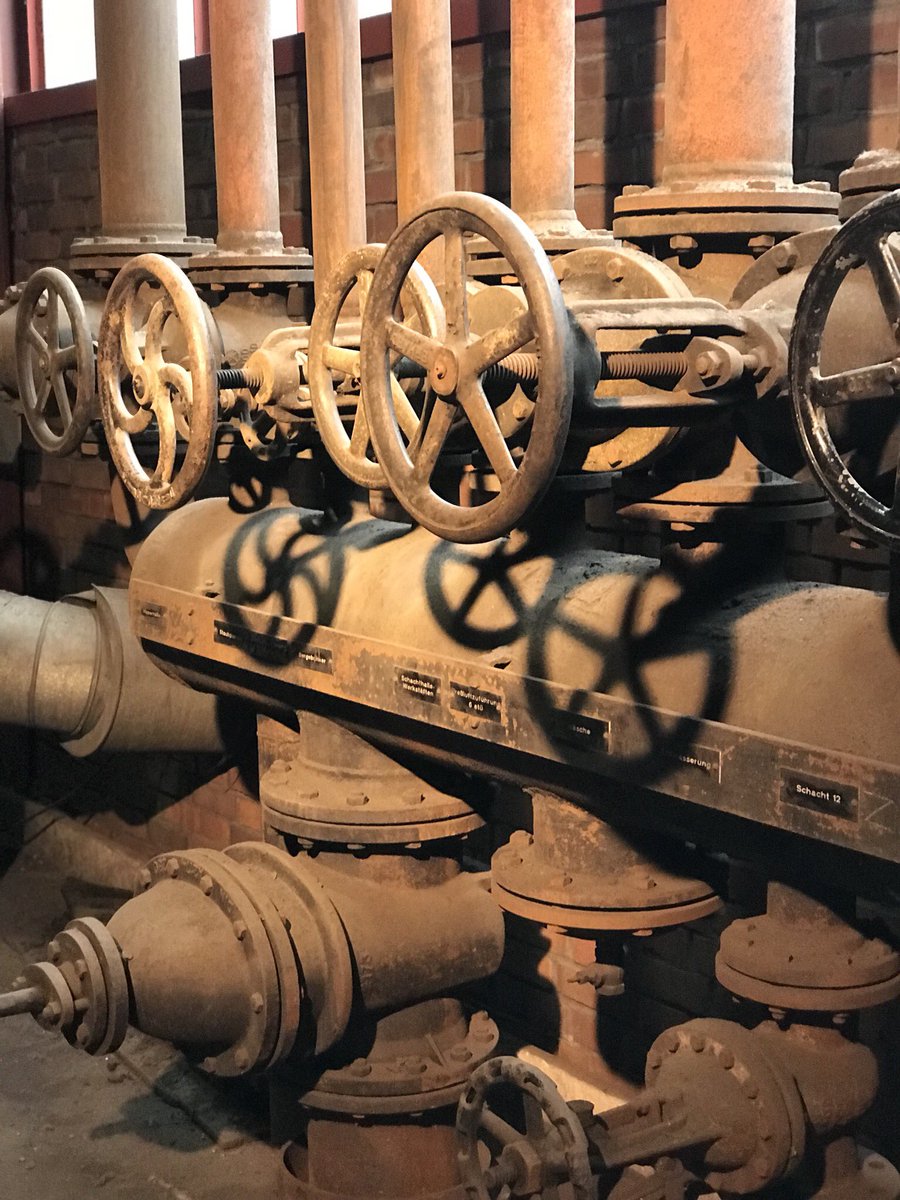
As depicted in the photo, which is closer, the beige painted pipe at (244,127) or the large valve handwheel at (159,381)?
the large valve handwheel at (159,381)

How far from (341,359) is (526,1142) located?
1.00 metres

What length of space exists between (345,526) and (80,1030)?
Answer: 889 millimetres

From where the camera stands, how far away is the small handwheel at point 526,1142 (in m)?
1.90

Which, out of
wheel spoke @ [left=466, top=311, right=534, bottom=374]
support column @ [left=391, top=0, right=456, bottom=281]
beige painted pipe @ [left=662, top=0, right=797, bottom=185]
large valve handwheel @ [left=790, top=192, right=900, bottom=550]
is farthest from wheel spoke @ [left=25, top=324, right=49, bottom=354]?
large valve handwheel @ [left=790, top=192, right=900, bottom=550]

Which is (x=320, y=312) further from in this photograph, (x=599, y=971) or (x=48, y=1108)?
(x=48, y=1108)

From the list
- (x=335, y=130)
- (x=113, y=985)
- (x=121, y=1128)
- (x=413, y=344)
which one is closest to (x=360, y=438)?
(x=413, y=344)

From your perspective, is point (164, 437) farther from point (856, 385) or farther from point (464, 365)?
point (856, 385)

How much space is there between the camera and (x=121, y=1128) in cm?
302

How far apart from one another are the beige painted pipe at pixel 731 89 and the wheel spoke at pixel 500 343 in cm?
55

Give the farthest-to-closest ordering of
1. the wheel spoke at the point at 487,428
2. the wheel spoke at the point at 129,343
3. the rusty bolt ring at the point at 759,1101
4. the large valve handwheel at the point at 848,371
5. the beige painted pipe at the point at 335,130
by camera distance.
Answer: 1. the beige painted pipe at the point at 335,130
2. the wheel spoke at the point at 129,343
3. the rusty bolt ring at the point at 759,1101
4. the wheel spoke at the point at 487,428
5. the large valve handwheel at the point at 848,371

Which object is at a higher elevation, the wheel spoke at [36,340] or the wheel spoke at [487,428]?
the wheel spoke at [36,340]

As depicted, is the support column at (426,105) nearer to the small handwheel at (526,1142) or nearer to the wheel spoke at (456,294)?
the wheel spoke at (456,294)

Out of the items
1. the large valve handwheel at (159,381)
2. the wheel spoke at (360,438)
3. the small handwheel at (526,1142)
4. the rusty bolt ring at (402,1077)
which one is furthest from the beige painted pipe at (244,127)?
the small handwheel at (526,1142)

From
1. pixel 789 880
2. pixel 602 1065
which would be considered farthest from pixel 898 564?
pixel 602 1065
